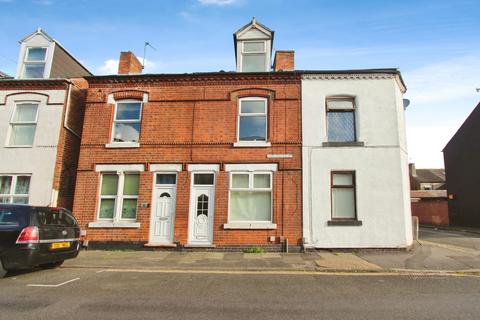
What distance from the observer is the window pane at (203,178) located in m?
12.3

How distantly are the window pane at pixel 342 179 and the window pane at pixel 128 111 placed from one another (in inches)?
321

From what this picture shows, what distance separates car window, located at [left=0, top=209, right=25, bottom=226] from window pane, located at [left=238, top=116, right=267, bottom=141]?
24.7ft

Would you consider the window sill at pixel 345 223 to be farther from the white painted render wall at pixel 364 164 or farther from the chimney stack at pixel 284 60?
the chimney stack at pixel 284 60

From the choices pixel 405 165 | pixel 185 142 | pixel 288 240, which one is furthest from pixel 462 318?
pixel 185 142

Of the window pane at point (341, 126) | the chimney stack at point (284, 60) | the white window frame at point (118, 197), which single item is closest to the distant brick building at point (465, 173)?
the window pane at point (341, 126)

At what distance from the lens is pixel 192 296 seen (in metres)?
6.12

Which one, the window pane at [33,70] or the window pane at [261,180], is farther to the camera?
the window pane at [33,70]

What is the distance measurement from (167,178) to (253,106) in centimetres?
437

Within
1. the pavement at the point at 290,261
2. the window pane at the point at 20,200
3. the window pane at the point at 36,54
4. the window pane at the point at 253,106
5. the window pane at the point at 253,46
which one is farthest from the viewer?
the window pane at the point at 36,54

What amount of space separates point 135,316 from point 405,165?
11.2m

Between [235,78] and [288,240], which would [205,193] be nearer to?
[288,240]

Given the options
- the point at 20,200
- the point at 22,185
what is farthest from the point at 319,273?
the point at 22,185

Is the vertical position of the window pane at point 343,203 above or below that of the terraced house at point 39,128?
below

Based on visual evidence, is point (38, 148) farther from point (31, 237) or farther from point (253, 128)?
point (253, 128)
